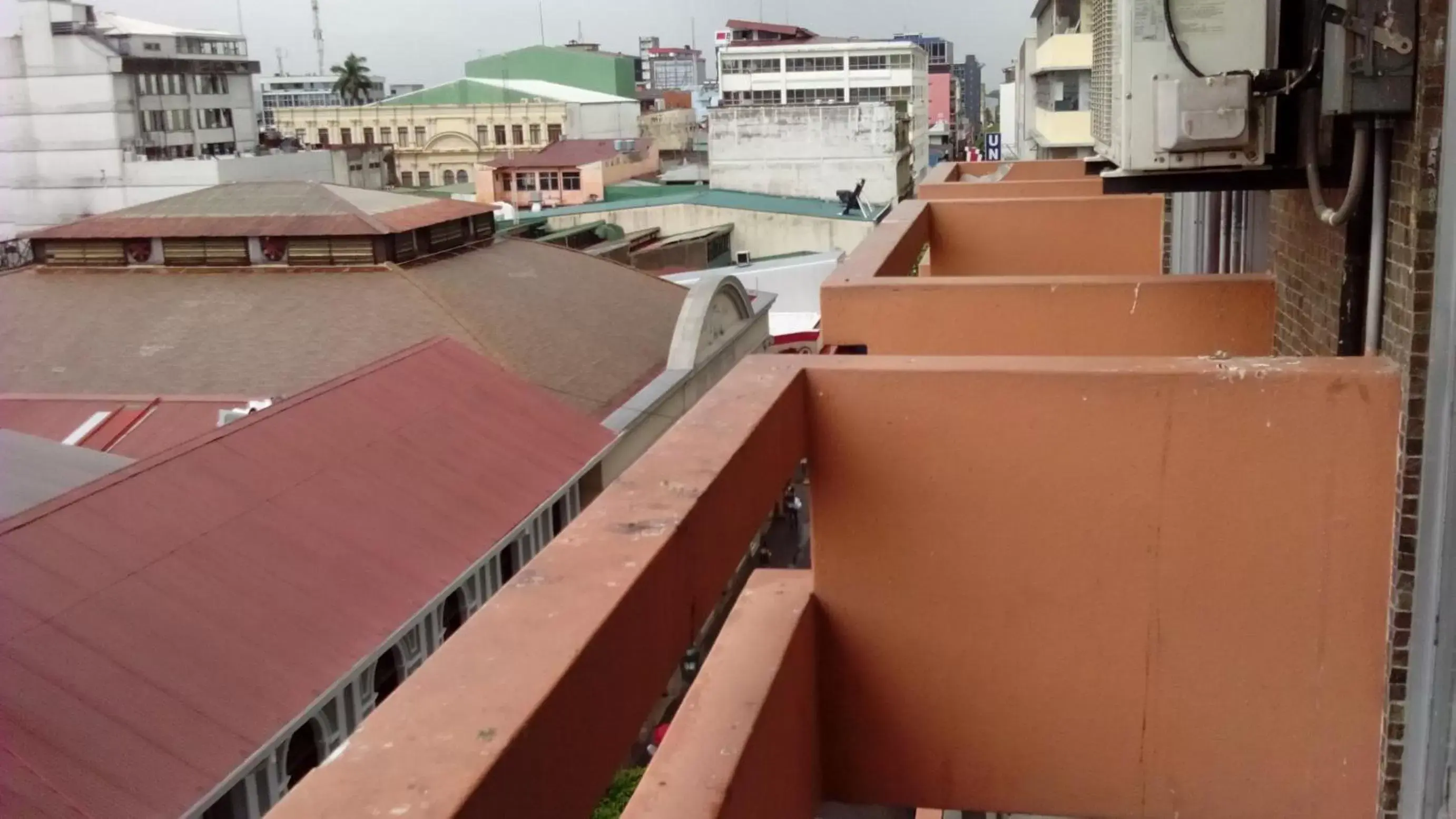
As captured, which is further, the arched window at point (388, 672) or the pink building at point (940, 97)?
the pink building at point (940, 97)

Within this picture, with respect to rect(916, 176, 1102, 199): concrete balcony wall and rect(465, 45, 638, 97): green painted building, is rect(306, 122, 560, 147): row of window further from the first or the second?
rect(916, 176, 1102, 199): concrete balcony wall

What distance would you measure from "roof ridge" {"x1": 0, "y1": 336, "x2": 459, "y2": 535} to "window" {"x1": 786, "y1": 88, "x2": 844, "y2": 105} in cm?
4118

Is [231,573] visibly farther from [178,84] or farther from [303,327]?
[178,84]

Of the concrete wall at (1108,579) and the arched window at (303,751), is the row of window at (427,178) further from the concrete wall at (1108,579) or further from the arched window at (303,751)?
the concrete wall at (1108,579)

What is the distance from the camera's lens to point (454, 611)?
10781mm

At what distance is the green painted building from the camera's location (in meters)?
66.5

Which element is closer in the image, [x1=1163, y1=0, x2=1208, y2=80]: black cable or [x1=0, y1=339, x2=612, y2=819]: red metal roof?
[x1=1163, y1=0, x2=1208, y2=80]: black cable

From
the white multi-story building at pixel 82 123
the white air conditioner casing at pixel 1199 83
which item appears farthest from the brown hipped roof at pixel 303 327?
the white multi-story building at pixel 82 123

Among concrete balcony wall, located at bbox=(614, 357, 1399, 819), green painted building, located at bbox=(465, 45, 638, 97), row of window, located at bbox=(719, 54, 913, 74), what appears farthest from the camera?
green painted building, located at bbox=(465, 45, 638, 97)

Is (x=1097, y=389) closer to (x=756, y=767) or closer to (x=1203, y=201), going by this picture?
(x=756, y=767)

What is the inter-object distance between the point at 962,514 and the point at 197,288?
60.7 ft

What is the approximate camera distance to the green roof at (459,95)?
189 ft

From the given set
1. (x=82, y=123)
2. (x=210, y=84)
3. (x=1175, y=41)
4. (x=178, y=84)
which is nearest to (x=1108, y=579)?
(x=1175, y=41)

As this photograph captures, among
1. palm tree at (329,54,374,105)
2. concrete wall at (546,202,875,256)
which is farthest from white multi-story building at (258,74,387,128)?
concrete wall at (546,202,875,256)
